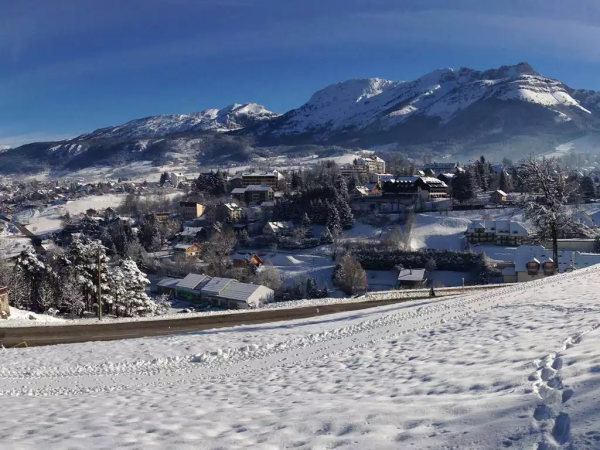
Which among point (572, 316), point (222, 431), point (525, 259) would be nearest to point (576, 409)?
point (222, 431)

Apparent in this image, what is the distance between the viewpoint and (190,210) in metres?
81.2

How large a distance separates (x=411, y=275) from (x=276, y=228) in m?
23.5

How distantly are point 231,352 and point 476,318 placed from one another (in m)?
6.28

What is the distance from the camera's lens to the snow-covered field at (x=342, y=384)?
15.0 ft

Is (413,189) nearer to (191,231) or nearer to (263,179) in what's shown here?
(191,231)

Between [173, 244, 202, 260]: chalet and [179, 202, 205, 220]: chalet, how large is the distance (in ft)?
72.1

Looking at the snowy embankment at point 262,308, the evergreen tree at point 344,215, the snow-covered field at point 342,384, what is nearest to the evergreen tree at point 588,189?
the evergreen tree at point 344,215

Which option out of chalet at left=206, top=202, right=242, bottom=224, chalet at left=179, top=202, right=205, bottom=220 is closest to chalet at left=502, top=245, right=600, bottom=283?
chalet at left=206, top=202, right=242, bottom=224

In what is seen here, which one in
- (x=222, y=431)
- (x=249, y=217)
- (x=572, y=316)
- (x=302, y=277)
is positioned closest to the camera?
(x=222, y=431)

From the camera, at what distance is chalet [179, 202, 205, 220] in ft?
265

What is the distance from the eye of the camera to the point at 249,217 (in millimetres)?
71188

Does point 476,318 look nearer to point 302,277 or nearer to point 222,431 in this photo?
point 222,431

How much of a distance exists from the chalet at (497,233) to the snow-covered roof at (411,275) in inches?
481

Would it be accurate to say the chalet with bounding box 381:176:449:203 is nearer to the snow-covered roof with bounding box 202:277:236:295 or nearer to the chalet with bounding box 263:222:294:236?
the chalet with bounding box 263:222:294:236
